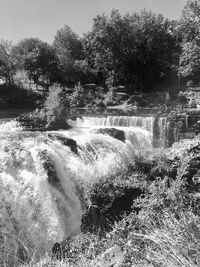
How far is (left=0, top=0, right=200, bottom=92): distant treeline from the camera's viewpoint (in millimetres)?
26578

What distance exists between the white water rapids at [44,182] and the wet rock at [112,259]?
2925 millimetres

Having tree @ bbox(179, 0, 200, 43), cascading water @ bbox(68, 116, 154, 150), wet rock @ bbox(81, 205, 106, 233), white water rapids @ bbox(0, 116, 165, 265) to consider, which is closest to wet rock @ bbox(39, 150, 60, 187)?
white water rapids @ bbox(0, 116, 165, 265)

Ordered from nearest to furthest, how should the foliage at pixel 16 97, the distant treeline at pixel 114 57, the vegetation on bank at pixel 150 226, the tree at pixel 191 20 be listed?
the vegetation on bank at pixel 150 226 < the tree at pixel 191 20 < the foliage at pixel 16 97 < the distant treeline at pixel 114 57

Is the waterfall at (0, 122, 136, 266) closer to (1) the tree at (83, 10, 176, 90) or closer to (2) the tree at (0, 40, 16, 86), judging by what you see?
(2) the tree at (0, 40, 16, 86)

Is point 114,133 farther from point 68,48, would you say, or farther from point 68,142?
point 68,48

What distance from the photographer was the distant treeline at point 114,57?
2658 cm

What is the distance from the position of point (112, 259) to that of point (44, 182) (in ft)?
17.6

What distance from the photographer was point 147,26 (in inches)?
1102

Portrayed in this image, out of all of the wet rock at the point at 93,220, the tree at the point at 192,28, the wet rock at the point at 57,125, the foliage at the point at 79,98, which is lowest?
the wet rock at the point at 93,220

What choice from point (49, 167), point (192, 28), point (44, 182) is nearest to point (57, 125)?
point (49, 167)

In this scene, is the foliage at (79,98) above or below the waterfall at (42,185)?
above

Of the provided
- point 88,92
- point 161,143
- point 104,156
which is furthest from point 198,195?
point 88,92

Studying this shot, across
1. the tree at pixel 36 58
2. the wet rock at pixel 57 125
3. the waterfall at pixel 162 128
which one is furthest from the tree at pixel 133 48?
the waterfall at pixel 162 128

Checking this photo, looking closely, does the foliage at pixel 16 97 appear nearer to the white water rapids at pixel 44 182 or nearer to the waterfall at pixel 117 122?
the waterfall at pixel 117 122
